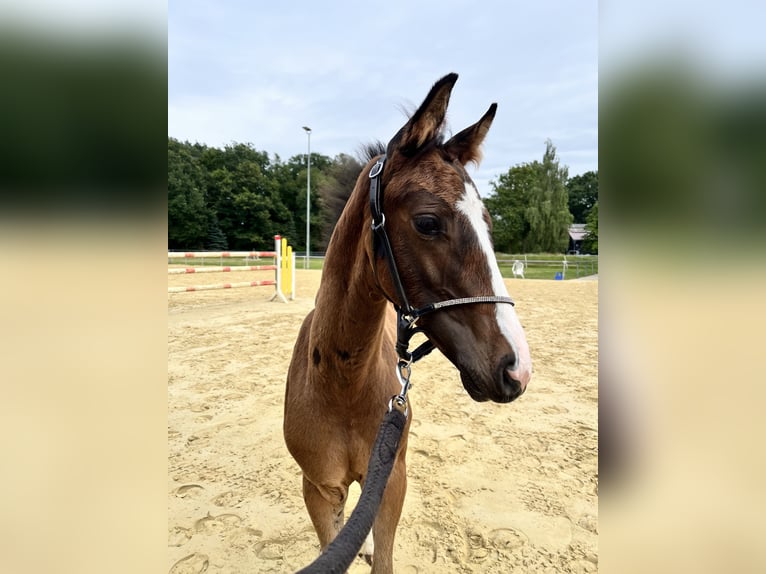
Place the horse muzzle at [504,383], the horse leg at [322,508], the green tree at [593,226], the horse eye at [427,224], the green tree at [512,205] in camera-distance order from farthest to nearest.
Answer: the green tree at [512,205], the horse leg at [322,508], the horse eye at [427,224], the horse muzzle at [504,383], the green tree at [593,226]

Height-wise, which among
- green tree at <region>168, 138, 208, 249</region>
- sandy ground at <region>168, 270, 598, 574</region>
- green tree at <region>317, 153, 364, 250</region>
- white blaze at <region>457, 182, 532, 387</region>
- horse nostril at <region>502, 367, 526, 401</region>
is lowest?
sandy ground at <region>168, 270, 598, 574</region>

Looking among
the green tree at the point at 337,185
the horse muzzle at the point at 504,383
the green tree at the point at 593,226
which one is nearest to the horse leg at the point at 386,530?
the horse muzzle at the point at 504,383

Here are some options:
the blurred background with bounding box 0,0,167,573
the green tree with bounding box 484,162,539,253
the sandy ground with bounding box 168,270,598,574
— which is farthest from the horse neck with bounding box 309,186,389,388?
the green tree with bounding box 484,162,539,253

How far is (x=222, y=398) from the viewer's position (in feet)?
15.7

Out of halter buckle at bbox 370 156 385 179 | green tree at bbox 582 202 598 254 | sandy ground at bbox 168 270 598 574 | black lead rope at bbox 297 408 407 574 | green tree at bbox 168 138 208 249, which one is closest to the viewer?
black lead rope at bbox 297 408 407 574

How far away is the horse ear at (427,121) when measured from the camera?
147 cm

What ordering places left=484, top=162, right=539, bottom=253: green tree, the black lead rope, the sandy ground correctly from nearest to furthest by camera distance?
the black lead rope
the sandy ground
left=484, top=162, right=539, bottom=253: green tree

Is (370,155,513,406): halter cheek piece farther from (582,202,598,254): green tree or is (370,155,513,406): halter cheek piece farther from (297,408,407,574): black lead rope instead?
(582,202,598,254): green tree

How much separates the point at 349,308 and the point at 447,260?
505 mm

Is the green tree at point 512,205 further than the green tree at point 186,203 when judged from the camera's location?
Yes

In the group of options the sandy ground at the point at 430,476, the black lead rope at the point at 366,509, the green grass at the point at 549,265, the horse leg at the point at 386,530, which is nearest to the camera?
the black lead rope at the point at 366,509

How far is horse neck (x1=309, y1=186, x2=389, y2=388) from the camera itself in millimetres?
1665

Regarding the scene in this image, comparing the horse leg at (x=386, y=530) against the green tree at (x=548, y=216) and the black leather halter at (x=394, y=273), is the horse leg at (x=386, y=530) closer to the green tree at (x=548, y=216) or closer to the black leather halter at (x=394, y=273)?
the black leather halter at (x=394, y=273)

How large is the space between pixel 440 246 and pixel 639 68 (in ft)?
2.60
